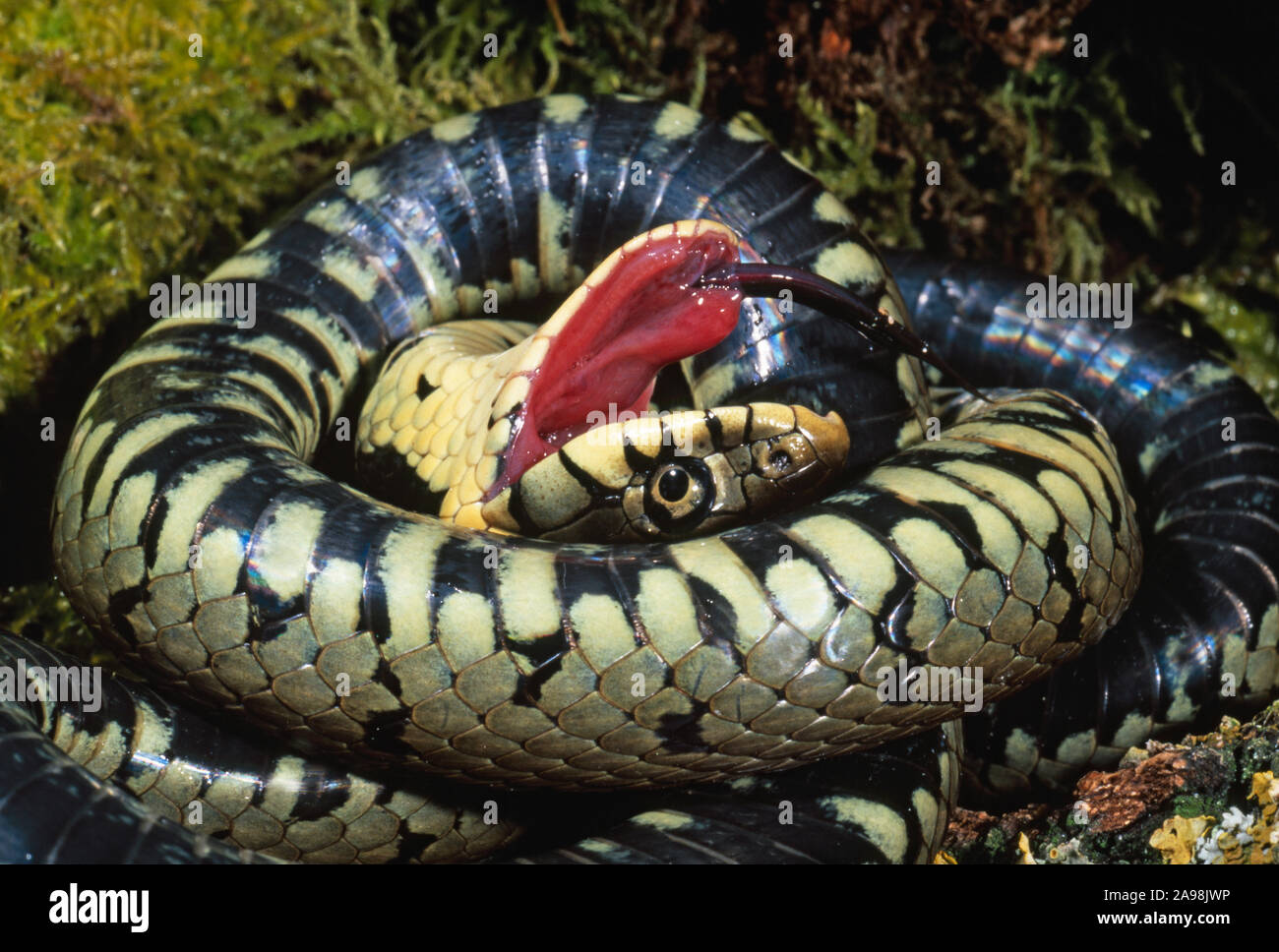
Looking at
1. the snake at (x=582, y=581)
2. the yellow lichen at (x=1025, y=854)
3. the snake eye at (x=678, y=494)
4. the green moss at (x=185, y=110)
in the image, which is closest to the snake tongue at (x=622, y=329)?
the snake at (x=582, y=581)

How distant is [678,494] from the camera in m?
2.79

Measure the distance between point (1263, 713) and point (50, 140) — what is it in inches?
150

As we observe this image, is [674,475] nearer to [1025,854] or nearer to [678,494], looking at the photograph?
[678,494]

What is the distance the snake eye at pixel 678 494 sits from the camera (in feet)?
9.12

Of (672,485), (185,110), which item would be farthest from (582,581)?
(185,110)

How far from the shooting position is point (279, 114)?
413 cm

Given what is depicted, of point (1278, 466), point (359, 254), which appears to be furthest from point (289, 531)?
point (1278, 466)

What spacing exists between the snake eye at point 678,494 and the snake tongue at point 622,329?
29 cm

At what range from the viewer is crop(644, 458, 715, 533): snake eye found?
9.12 ft

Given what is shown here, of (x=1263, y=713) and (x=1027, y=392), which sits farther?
(x=1027, y=392)

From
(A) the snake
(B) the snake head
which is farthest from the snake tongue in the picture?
(B) the snake head
